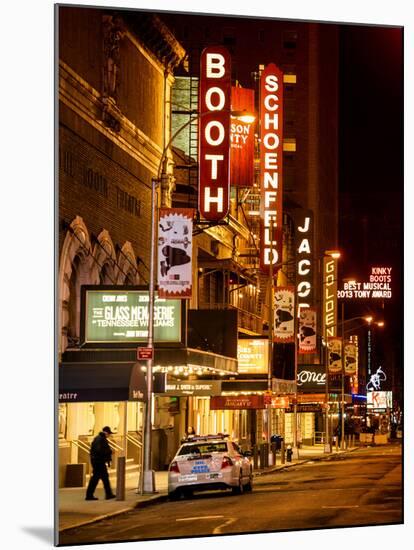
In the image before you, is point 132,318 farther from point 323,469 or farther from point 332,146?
point 332,146

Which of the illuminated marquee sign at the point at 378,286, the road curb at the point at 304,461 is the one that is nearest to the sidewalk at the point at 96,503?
the illuminated marquee sign at the point at 378,286

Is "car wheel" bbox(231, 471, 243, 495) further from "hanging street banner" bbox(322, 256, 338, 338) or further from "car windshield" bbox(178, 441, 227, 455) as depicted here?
"hanging street banner" bbox(322, 256, 338, 338)

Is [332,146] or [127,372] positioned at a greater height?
[332,146]

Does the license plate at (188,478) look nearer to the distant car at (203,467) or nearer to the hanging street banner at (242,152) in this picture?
the distant car at (203,467)

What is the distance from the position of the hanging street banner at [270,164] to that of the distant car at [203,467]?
1461 centimetres

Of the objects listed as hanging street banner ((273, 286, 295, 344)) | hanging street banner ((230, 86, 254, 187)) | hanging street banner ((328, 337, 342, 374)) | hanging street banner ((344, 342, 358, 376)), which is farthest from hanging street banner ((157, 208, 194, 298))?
hanging street banner ((344, 342, 358, 376))

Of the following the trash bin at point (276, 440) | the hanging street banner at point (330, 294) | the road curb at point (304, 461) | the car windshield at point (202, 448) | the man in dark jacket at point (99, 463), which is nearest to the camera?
the man in dark jacket at point (99, 463)

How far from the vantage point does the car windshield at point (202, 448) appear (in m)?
33.8

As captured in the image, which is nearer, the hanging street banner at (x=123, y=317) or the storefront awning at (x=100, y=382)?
the storefront awning at (x=100, y=382)

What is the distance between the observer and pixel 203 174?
40938mm

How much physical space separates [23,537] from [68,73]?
509 inches

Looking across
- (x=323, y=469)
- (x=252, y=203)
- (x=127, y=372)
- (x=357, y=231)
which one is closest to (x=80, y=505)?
(x=127, y=372)

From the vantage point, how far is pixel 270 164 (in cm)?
4944

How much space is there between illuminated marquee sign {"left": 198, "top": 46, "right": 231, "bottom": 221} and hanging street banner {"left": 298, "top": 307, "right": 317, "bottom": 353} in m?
26.8
